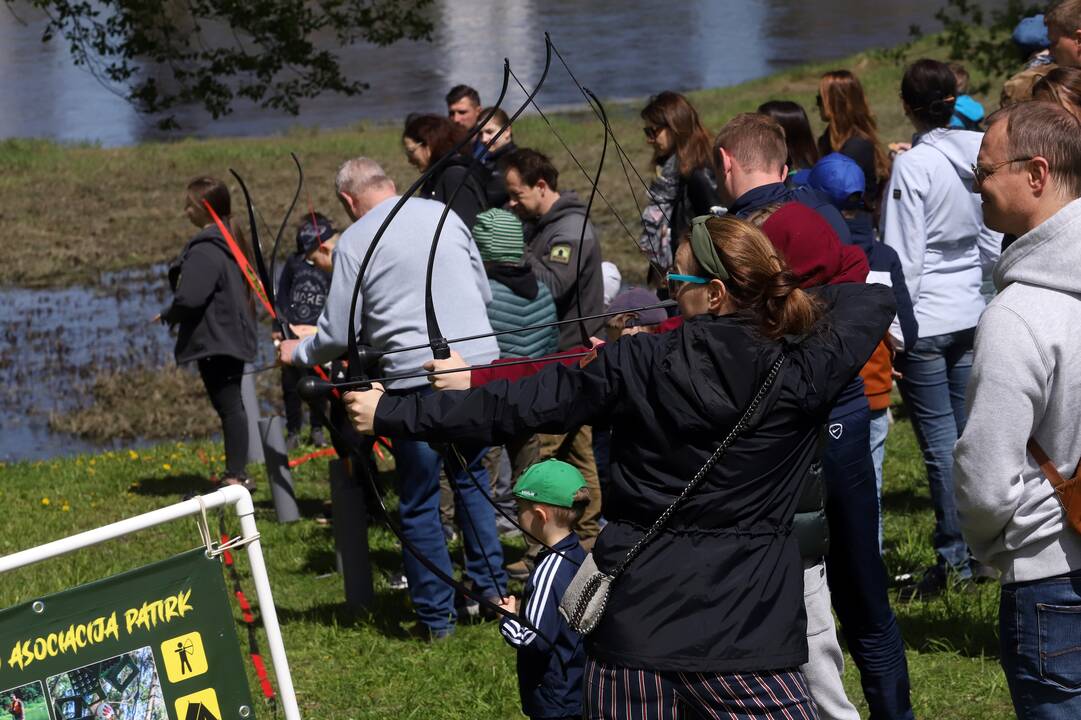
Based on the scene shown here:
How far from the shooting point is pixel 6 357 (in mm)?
14312

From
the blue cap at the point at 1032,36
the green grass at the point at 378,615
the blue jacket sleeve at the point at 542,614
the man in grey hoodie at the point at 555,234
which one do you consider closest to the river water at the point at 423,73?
the green grass at the point at 378,615

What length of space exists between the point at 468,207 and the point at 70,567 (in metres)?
2.56

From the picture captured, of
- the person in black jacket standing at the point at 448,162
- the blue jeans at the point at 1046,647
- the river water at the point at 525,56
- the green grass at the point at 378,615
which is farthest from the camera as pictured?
the river water at the point at 525,56

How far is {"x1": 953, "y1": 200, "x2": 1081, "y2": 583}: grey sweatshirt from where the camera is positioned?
8.74 ft

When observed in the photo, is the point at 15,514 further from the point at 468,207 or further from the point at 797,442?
the point at 797,442

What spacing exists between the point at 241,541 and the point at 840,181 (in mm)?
2918

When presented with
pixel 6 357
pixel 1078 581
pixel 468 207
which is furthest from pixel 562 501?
pixel 6 357

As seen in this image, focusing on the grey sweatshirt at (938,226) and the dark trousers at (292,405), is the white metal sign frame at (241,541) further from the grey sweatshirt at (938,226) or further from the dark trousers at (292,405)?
the dark trousers at (292,405)

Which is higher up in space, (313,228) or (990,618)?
(313,228)

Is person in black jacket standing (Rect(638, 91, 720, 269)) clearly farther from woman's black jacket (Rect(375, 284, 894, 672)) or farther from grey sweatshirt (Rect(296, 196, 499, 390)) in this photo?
woman's black jacket (Rect(375, 284, 894, 672))

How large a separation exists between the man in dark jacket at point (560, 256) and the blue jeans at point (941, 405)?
1.40 meters

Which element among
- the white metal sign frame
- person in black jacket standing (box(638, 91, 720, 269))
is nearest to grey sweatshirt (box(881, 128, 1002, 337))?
person in black jacket standing (box(638, 91, 720, 269))

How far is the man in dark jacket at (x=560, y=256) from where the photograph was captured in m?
5.64

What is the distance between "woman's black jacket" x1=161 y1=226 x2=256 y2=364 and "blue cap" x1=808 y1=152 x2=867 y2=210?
147 inches
